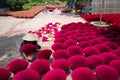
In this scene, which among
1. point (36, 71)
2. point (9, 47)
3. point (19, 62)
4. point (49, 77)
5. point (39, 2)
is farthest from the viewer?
point (39, 2)

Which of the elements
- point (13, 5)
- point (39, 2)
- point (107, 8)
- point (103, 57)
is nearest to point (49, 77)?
point (103, 57)

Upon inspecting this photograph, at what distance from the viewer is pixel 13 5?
68.4 ft

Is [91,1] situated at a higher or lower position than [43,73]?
higher

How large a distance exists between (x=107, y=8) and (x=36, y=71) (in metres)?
12.2

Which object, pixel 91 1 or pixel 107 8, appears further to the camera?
pixel 91 1

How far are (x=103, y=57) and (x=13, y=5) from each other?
58.0 feet

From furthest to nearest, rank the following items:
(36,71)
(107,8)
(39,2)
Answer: (39,2)
(107,8)
(36,71)

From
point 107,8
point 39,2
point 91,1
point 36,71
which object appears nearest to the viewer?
point 36,71

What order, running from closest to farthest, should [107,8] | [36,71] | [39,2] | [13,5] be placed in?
[36,71] < [107,8] < [13,5] < [39,2]

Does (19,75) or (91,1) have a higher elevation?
(91,1)

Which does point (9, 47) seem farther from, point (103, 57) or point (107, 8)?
point (107, 8)

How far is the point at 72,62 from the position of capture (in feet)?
13.9

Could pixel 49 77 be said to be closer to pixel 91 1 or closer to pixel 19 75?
pixel 19 75

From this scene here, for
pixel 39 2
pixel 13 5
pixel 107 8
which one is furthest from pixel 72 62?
pixel 39 2
